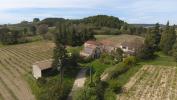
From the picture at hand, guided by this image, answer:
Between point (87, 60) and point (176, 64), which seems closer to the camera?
point (176, 64)

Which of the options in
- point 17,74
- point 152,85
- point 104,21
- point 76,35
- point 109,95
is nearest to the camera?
point 109,95

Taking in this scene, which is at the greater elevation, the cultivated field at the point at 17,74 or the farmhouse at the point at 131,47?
the farmhouse at the point at 131,47

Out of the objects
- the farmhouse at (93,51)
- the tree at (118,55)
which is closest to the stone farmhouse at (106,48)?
the farmhouse at (93,51)

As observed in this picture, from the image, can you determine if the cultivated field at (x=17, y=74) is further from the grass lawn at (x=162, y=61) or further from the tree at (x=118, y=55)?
the grass lawn at (x=162, y=61)

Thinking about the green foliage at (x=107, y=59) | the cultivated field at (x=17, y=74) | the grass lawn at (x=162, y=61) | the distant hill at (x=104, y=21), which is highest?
the distant hill at (x=104, y=21)

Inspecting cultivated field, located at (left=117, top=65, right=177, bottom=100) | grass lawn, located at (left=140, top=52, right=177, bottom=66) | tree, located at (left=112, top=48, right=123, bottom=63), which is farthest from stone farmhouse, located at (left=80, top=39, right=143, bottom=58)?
cultivated field, located at (left=117, top=65, right=177, bottom=100)

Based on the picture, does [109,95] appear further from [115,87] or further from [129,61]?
[129,61]

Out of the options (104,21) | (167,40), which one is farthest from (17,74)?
(104,21)

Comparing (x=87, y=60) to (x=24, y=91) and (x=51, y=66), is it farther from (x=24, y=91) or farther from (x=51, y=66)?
(x=24, y=91)

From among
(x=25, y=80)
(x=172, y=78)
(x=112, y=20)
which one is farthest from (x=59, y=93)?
(x=112, y=20)
